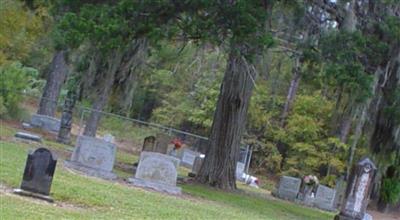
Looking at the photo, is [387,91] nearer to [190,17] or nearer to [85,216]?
[190,17]

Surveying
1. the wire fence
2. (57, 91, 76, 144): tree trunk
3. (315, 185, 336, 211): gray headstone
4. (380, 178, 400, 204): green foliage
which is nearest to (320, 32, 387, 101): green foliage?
(315, 185, 336, 211): gray headstone

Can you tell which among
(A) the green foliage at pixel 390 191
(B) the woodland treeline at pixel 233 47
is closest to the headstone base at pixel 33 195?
(B) the woodland treeline at pixel 233 47

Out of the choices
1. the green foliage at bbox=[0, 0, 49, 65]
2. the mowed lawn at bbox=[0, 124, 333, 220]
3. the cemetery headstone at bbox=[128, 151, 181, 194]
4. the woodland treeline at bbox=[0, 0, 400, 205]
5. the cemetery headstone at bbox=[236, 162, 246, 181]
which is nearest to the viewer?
the mowed lawn at bbox=[0, 124, 333, 220]

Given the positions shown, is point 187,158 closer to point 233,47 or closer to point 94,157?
point 94,157

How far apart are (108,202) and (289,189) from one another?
11.7m

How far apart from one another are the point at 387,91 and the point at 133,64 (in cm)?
773

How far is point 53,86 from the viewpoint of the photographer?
27.5 metres

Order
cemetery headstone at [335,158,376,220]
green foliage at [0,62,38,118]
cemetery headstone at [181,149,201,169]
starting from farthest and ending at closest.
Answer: cemetery headstone at [181,149,201,169] < green foliage at [0,62,38,118] < cemetery headstone at [335,158,376,220]

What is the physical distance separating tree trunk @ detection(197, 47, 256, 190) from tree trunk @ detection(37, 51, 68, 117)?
453 inches

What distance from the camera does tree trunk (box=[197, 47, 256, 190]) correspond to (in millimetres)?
17078

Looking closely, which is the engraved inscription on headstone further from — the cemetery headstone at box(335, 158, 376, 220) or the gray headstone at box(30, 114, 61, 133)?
the cemetery headstone at box(335, 158, 376, 220)

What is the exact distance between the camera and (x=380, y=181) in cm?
2438

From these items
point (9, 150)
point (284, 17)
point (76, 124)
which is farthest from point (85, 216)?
point (76, 124)

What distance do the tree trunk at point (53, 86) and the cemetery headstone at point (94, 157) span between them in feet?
44.4
